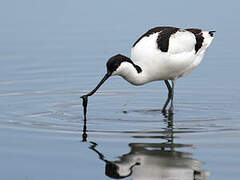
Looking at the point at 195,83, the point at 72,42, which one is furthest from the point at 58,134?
the point at 72,42

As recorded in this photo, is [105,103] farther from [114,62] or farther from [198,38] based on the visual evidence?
[198,38]

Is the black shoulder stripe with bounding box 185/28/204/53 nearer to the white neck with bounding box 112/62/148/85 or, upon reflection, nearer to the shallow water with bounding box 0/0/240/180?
the shallow water with bounding box 0/0/240/180

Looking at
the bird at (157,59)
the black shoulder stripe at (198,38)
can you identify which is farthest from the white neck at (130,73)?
the black shoulder stripe at (198,38)

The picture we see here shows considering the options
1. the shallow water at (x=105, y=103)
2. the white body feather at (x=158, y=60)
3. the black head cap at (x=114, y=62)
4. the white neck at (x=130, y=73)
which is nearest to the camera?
the shallow water at (x=105, y=103)

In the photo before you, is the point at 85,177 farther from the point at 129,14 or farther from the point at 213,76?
the point at 129,14

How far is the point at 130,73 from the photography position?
10.2 metres

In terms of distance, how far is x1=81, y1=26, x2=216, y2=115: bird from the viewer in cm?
1011

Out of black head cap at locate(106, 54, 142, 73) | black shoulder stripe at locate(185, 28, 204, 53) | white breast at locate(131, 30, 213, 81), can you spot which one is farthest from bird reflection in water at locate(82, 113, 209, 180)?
black shoulder stripe at locate(185, 28, 204, 53)

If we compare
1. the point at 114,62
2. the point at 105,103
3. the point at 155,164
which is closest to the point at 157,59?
the point at 114,62

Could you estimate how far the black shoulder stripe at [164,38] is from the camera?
10533 millimetres

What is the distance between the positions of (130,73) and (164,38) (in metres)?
0.93

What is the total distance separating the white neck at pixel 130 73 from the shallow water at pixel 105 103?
557mm

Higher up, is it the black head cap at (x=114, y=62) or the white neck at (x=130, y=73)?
the black head cap at (x=114, y=62)

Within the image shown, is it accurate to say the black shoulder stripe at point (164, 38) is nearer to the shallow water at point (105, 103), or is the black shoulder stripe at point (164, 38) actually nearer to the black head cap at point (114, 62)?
the black head cap at point (114, 62)
